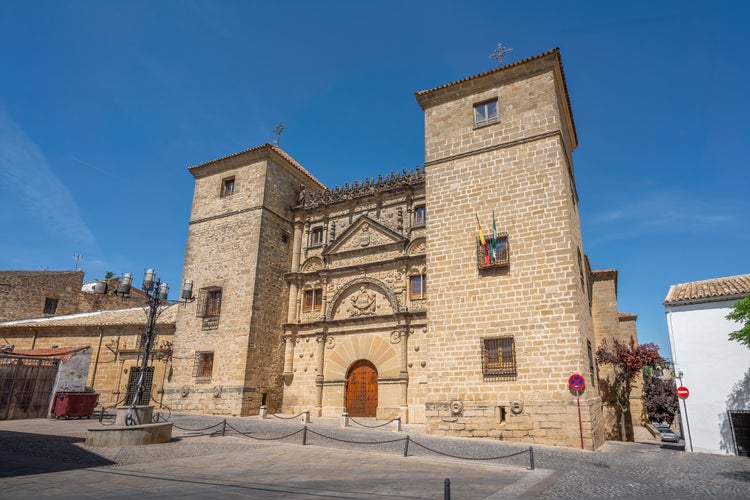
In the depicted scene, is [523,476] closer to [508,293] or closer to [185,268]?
[508,293]

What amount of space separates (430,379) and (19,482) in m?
9.50

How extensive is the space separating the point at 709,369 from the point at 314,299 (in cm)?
1374

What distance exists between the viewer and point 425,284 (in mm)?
17766

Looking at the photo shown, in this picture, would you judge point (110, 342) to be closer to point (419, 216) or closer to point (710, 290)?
point (419, 216)

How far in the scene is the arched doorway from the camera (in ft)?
57.2

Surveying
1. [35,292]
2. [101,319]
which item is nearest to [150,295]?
[101,319]

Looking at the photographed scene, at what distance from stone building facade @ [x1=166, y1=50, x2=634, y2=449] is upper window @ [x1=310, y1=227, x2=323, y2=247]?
57mm

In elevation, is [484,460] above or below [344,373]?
below

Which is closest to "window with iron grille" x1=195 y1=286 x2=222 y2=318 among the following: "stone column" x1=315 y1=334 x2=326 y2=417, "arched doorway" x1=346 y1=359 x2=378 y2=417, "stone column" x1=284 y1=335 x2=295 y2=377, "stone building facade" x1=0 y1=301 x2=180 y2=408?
"stone building facade" x1=0 y1=301 x2=180 y2=408

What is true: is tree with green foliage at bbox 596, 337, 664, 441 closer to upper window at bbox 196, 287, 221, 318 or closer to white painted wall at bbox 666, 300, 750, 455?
white painted wall at bbox 666, 300, 750, 455

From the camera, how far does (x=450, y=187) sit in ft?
48.1

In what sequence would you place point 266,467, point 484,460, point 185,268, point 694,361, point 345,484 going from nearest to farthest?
point 345,484, point 266,467, point 484,460, point 694,361, point 185,268

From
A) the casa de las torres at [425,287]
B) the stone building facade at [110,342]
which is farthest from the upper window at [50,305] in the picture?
the casa de las torres at [425,287]

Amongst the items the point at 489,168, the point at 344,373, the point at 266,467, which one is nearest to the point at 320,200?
the point at 344,373
